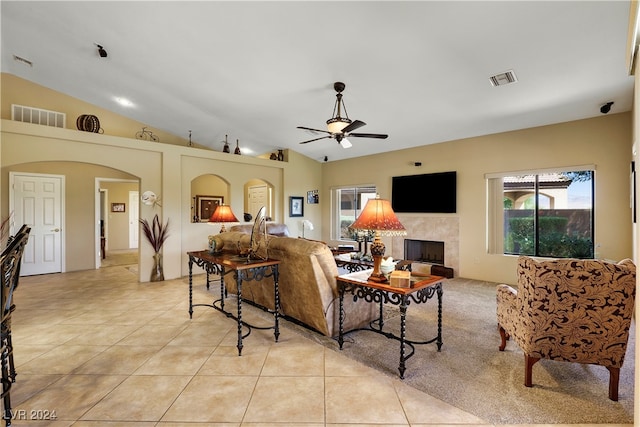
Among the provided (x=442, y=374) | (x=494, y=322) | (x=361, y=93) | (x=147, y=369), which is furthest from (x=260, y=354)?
(x=361, y=93)

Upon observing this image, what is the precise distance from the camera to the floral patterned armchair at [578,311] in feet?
6.39

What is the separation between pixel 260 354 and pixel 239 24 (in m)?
3.45

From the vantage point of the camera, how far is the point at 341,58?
3.64 metres

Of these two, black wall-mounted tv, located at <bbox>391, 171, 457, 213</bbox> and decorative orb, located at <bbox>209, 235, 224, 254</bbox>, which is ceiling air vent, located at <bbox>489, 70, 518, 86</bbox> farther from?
decorative orb, located at <bbox>209, 235, 224, 254</bbox>

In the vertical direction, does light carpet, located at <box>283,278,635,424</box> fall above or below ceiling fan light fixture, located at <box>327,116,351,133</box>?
below

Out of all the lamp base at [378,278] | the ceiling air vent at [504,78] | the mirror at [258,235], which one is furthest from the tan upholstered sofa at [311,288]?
the ceiling air vent at [504,78]

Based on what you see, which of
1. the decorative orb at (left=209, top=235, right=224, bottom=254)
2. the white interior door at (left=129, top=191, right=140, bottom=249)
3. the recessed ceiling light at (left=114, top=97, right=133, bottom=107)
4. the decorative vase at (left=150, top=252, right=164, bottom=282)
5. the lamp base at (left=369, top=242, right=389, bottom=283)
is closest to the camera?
the lamp base at (left=369, top=242, right=389, bottom=283)

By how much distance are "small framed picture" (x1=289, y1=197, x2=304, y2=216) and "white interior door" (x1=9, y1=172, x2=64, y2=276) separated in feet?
16.2

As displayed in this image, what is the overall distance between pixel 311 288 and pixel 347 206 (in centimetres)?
549

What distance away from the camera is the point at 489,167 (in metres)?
5.53

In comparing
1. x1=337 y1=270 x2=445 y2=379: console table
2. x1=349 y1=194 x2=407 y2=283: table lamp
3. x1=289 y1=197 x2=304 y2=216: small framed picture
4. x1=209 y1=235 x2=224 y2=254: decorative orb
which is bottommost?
x1=337 y1=270 x2=445 y2=379: console table

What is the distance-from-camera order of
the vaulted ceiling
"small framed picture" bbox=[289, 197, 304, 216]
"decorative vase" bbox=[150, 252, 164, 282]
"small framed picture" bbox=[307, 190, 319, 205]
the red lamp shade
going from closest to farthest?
1. the red lamp shade
2. the vaulted ceiling
3. "decorative vase" bbox=[150, 252, 164, 282]
4. "small framed picture" bbox=[289, 197, 304, 216]
5. "small framed picture" bbox=[307, 190, 319, 205]

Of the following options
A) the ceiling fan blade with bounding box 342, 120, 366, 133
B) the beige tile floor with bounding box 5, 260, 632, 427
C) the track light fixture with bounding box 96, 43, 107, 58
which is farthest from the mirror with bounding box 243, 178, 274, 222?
the beige tile floor with bounding box 5, 260, 632, 427

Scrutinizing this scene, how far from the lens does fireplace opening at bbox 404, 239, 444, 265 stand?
6.23 meters
